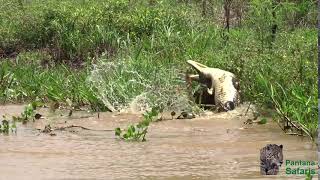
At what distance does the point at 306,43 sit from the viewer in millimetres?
8273

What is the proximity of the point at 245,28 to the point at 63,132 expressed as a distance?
603 cm

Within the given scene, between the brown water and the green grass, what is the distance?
1.41 ft

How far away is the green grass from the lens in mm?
7562

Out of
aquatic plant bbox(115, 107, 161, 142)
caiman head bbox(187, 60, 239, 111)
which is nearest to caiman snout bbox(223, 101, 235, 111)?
caiman head bbox(187, 60, 239, 111)

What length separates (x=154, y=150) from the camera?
6.12 m

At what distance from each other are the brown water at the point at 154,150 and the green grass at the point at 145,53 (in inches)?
16.9

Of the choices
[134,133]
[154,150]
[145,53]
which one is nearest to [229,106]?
[134,133]

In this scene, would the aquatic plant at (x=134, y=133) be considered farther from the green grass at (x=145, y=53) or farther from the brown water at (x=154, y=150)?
the green grass at (x=145, y=53)

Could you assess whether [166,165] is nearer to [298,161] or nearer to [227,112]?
[298,161]

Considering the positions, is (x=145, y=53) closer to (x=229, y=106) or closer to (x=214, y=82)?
(x=214, y=82)

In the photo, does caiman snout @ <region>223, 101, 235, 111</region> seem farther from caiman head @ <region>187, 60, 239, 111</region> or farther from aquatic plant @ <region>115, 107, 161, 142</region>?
aquatic plant @ <region>115, 107, 161, 142</region>

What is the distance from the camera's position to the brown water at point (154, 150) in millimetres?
5199

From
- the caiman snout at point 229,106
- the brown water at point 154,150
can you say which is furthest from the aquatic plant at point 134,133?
the caiman snout at point 229,106

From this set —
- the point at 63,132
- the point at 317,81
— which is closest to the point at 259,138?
the point at 317,81
